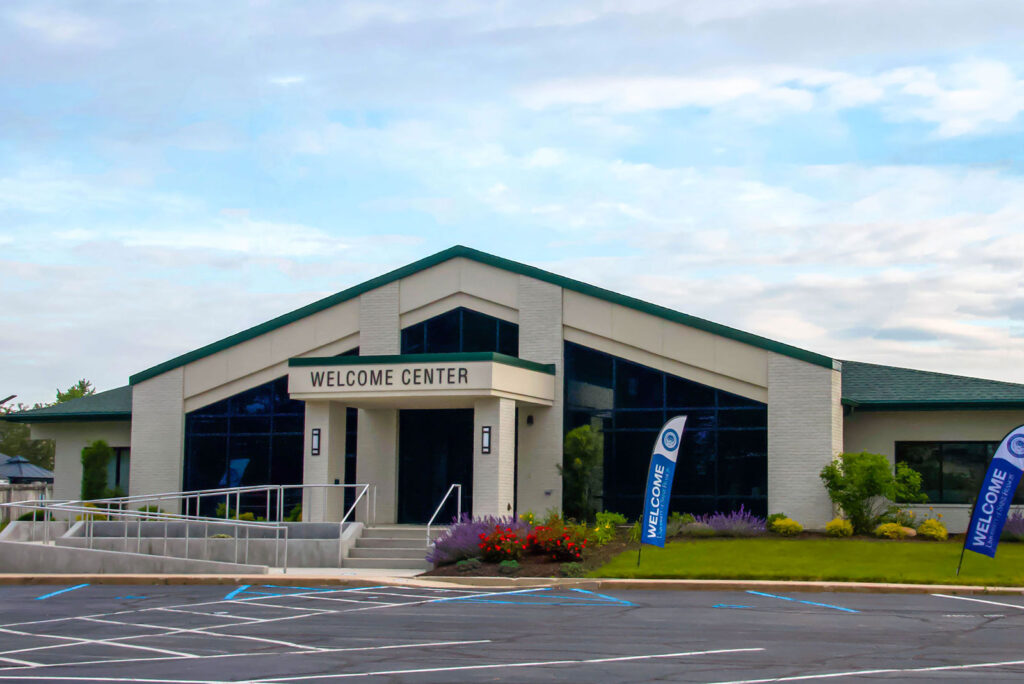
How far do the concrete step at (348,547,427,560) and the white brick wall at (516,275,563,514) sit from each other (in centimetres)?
435

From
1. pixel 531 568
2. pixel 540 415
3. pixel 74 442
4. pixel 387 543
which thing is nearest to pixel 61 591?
pixel 387 543

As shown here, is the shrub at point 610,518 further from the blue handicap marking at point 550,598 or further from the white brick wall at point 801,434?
the blue handicap marking at point 550,598

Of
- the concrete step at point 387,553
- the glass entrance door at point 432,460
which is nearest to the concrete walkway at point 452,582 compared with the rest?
the concrete step at point 387,553

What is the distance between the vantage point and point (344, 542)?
26328 millimetres

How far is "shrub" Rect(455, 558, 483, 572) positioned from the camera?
23000 mm

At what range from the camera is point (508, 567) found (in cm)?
2262

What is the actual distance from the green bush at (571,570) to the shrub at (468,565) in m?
1.77

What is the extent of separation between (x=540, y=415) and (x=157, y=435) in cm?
1159

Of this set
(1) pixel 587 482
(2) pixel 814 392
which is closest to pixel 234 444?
(1) pixel 587 482

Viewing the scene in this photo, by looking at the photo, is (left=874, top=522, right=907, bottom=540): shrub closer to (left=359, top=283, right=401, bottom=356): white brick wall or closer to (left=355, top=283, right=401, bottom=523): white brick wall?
(left=355, top=283, right=401, bottom=523): white brick wall

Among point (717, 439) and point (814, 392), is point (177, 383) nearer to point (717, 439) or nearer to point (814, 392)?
point (717, 439)

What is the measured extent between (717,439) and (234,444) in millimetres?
13602

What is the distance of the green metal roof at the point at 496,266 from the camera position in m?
28.1

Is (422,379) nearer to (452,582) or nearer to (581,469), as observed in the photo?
(581,469)
